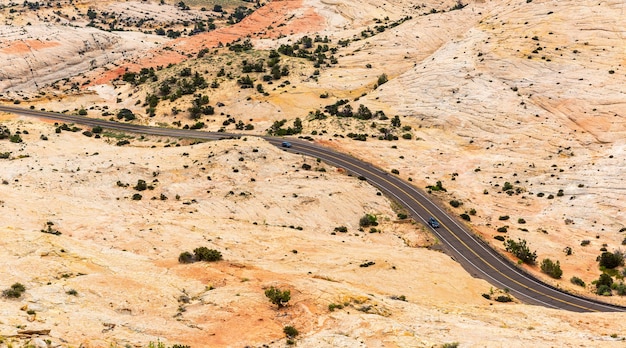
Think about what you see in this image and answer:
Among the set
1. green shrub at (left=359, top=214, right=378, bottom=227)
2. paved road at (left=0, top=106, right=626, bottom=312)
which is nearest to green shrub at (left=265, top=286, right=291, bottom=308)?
paved road at (left=0, top=106, right=626, bottom=312)

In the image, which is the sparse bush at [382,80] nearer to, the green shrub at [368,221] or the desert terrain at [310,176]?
the desert terrain at [310,176]

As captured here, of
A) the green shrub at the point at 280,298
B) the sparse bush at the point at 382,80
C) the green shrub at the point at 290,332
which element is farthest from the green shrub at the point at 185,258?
the sparse bush at the point at 382,80

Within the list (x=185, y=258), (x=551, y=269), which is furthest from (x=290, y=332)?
(x=551, y=269)

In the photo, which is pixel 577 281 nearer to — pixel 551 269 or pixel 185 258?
pixel 551 269

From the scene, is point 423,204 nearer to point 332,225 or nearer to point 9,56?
point 332,225

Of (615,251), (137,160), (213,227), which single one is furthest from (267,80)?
(615,251)
